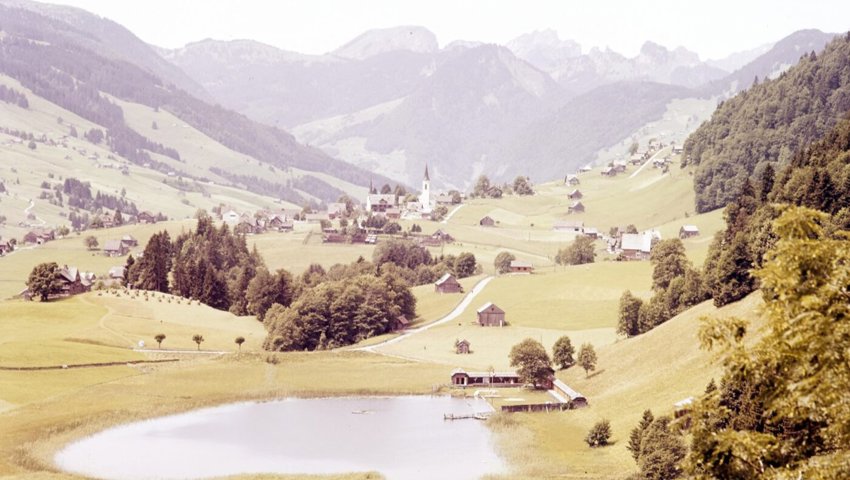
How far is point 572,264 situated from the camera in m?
188

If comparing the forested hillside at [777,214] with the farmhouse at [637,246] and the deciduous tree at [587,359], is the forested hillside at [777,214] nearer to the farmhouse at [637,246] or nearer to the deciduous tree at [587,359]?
the deciduous tree at [587,359]

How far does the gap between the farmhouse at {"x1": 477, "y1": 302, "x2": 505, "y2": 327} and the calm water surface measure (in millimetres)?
36749

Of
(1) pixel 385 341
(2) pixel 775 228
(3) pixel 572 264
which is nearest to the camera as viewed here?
(2) pixel 775 228

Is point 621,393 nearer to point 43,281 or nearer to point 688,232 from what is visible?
point 43,281

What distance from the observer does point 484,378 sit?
11194 centimetres

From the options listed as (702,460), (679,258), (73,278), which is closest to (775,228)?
(702,460)

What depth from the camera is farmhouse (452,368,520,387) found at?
4370 inches

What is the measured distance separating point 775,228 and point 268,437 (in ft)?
228

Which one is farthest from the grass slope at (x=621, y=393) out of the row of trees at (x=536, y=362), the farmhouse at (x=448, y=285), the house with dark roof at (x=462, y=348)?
the farmhouse at (x=448, y=285)

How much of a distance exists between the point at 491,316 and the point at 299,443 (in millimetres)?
58753

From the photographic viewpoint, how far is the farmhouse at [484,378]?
111000mm

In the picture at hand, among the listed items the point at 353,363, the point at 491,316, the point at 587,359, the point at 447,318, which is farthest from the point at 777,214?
the point at 447,318

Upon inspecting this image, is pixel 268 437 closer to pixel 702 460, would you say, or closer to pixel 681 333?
pixel 681 333

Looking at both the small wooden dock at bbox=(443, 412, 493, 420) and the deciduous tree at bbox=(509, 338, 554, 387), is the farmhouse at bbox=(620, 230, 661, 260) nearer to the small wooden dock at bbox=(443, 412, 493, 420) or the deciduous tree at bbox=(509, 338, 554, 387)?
the deciduous tree at bbox=(509, 338, 554, 387)
